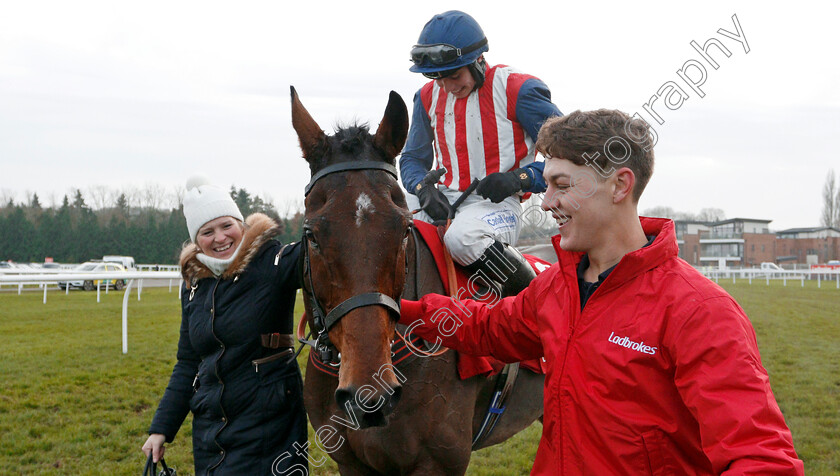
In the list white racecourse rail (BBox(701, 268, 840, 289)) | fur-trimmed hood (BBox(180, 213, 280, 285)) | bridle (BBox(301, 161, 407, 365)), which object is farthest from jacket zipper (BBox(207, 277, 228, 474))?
white racecourse rail (BBox(701, 268, 840, 289))

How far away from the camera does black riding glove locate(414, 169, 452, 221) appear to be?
2.89 m

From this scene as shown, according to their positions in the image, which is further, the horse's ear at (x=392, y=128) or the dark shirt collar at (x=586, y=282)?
the horse's ear at (x=392, y=128)

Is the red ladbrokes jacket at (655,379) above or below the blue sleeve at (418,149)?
below

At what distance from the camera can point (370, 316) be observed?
6.13 feet

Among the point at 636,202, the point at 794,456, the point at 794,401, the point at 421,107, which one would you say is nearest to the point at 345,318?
the point at 636,202

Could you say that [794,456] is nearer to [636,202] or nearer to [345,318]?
[636,202]

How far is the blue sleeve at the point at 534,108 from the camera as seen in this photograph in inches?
115

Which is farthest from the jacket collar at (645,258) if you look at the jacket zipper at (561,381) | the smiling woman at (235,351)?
the smiling woman at (235,351)

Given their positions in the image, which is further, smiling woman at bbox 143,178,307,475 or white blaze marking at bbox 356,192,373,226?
smiling woman at bbox 143,178,307,475

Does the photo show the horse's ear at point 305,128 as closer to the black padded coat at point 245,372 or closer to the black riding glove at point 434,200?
the black padded coat at point 245,372

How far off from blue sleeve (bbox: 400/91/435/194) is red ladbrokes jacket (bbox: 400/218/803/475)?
5.04 ft

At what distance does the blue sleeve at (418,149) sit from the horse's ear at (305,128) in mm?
997

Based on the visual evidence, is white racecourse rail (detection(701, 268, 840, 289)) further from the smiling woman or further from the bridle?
the bridle

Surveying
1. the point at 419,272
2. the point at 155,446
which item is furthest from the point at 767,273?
the point at 155,446
